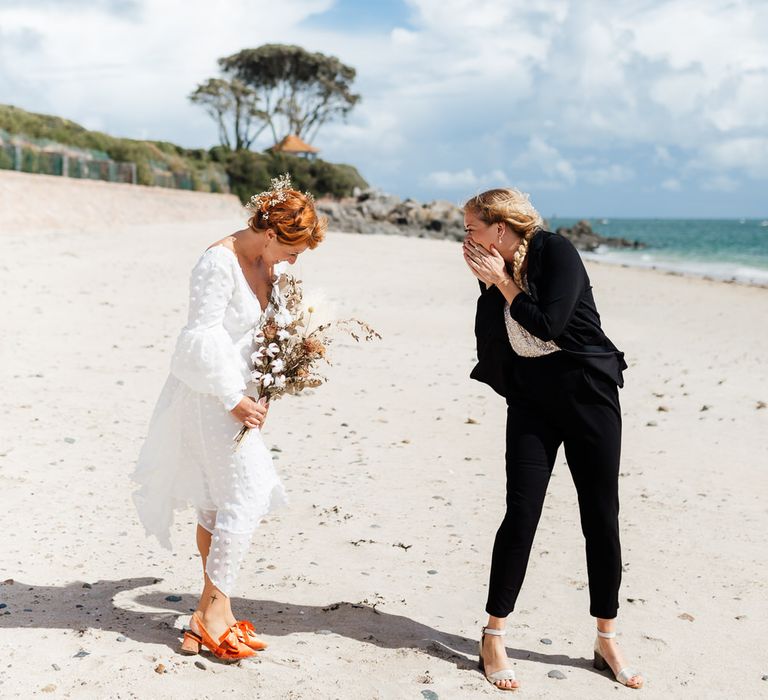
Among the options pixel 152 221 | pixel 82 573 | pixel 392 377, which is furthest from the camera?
pixel 152 221

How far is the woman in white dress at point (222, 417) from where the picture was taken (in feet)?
11.9

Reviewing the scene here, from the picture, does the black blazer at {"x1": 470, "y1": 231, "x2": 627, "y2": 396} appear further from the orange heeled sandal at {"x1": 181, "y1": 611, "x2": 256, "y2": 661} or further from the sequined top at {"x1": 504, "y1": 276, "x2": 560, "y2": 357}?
the orange heeled sandal at {"x1": 181, "y1": 611, "x2": 256, "y2": 661}

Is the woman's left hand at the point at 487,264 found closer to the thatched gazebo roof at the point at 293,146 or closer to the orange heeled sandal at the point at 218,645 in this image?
the orange heeled sandal at the point at 218,645

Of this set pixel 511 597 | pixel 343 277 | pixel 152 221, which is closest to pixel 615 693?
pixel 511 597

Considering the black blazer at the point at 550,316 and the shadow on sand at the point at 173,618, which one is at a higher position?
the black blazer at the point at 550,316

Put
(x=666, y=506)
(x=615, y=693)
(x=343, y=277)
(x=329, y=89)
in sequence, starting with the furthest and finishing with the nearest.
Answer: (x=329, y=89) < (x=343, y=277) < (x=666, y=506) < (x=615, y=693)

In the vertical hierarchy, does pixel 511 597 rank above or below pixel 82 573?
above

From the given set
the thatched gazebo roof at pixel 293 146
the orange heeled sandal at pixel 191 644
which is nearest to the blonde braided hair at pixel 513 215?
the orange heeled sandal at pixel 191 644

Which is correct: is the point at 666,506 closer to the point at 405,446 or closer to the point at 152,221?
the point at 405,446

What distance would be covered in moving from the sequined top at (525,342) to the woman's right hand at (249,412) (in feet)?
3.41

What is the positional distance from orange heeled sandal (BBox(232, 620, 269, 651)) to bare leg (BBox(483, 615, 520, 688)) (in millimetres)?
927

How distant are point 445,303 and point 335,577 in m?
11.6

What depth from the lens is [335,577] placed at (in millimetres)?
4883

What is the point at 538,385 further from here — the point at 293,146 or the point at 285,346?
the point at 293,146
